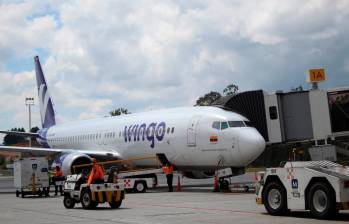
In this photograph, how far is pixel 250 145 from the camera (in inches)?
888

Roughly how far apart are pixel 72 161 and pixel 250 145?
11.0 m

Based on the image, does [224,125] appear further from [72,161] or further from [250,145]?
[72,161]

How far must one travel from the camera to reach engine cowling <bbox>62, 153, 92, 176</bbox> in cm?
2955

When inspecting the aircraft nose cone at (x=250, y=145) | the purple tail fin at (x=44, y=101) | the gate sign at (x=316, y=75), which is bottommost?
the aircraft nose cone at (x=250, y=145)

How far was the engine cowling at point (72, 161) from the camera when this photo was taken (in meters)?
29.5

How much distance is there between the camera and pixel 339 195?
1225 centimetres

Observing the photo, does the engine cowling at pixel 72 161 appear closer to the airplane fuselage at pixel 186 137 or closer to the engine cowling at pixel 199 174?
the airplane fuselage at pixel 186 137

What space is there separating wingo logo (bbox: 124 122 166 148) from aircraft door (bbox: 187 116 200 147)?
196 cm

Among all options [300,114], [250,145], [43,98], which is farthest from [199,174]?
[43,98]

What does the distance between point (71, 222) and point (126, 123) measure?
17.6m

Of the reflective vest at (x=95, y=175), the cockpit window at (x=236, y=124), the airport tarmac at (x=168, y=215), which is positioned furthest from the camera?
the cockpit window at (x=236, y=124)

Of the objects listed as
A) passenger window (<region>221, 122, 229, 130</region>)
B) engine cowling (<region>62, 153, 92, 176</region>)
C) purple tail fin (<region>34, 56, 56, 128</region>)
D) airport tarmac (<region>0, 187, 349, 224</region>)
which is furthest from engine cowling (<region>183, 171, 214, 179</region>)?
purple tail fin (<region>34, 56, 56, 128</region>)

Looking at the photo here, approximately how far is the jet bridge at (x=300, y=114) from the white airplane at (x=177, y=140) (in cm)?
89

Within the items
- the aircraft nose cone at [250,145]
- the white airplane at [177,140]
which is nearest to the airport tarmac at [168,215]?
the aircraft nose cone at [250,145]
